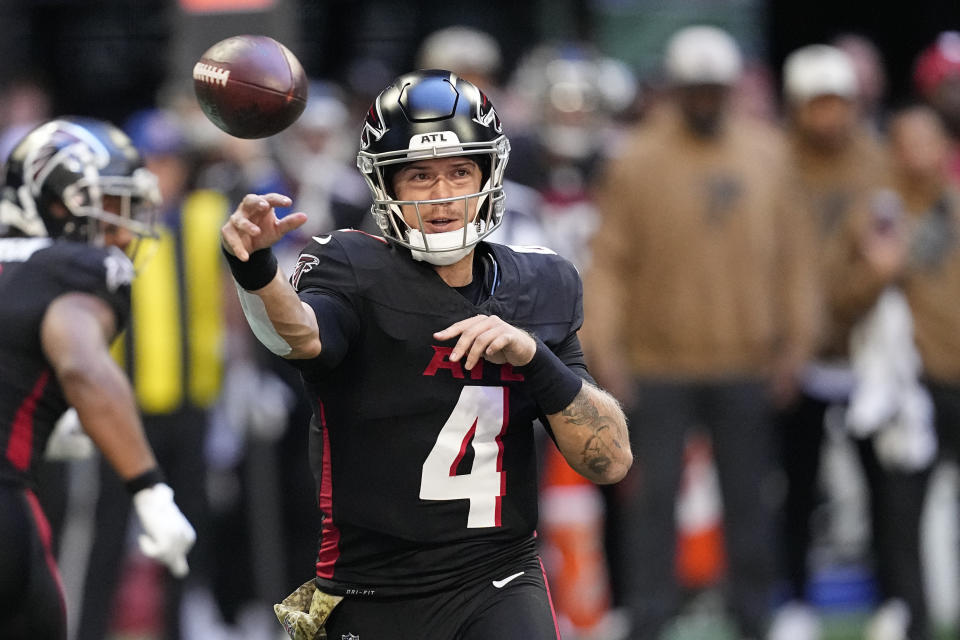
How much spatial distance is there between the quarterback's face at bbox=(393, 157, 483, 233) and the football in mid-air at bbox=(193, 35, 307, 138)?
1.02ft

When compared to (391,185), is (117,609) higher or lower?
lower

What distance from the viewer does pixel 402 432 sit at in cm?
358

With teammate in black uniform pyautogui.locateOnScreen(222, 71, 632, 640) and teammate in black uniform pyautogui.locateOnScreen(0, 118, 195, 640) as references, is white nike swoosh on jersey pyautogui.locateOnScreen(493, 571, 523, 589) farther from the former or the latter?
teammate in black uniform pyautogui.locateOnScreen(0, 118, 195, 640)

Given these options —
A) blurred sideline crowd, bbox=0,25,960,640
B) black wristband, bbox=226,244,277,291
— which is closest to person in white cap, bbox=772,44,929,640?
blurred sideline crowd, bbox=0,25,960,640

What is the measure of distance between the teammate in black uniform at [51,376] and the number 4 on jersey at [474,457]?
3.30 feet

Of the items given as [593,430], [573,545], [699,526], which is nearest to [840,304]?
[699,526]

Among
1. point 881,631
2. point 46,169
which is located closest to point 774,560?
point 881,631

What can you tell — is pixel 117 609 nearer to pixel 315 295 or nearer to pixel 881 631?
pixel 881 631

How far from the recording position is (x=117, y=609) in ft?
25.2

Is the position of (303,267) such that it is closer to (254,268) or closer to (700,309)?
(254,268)

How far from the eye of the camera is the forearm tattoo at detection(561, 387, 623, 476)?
3.62 m

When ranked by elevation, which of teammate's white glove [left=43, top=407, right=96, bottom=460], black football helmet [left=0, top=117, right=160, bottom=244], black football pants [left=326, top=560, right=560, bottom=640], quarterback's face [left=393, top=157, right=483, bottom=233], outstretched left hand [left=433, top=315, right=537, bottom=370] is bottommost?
black football pants [left=326, top=560, right=560, bottom=640]

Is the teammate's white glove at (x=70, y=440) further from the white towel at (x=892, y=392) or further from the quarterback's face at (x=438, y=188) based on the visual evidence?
the white towel at (x=892, y=392)

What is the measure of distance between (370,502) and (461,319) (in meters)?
0.47
